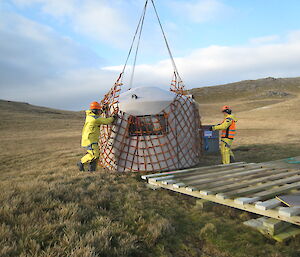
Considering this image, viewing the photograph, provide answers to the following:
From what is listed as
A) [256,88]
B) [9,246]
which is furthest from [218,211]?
[256,88]

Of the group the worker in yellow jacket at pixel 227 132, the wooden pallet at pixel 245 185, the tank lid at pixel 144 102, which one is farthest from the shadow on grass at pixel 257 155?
the tank lid at pixel 144 102

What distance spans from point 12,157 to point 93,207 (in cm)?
725

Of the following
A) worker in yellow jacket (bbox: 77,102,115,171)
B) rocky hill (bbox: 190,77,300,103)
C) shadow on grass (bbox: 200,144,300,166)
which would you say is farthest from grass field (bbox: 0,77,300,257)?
rocky hill (bbox: 190,77,300,103)

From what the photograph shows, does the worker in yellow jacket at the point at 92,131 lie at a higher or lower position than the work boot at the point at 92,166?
higher

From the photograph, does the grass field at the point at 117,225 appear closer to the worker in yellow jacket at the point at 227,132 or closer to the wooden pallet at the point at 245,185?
the wooden pallet at the point at 245,185

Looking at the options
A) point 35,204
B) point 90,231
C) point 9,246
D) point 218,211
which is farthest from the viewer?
point 218,211

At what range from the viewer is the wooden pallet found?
9.75ft

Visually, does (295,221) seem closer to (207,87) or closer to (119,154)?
(119,154)

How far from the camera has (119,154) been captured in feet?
19.2

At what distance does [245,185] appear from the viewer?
12.7 feet

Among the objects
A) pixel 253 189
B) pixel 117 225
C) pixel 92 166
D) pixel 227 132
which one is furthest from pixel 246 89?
pixel 117 225

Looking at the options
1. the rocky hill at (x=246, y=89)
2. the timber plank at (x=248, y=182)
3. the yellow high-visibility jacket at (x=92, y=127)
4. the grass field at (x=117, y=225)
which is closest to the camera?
the grass field at (x=117, y=225)

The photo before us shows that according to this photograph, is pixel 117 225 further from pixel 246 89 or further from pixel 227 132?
pixel 246 89

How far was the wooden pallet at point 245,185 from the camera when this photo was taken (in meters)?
2.97
